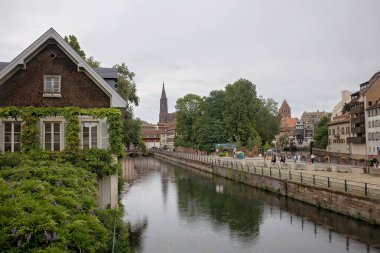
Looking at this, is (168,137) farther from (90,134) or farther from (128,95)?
(90,134)

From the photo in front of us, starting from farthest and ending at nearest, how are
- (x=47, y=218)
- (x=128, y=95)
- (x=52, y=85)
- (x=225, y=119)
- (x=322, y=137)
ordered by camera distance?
(x=322, y=137)
(x=225, y=119)
(x=128, y=95)
(x=52, y=85)
(x=47, y=218)

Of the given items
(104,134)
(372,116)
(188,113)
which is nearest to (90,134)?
(104,134)

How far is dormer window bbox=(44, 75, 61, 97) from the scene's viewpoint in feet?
60.2

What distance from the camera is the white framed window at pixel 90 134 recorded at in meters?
18.2

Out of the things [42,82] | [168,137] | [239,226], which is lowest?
[239,226]

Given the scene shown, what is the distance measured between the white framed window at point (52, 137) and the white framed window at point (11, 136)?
1.25 metres

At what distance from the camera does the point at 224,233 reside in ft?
68.4

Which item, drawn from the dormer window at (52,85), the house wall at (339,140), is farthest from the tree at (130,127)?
the house wall at (339,140)

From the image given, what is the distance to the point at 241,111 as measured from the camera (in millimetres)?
77312

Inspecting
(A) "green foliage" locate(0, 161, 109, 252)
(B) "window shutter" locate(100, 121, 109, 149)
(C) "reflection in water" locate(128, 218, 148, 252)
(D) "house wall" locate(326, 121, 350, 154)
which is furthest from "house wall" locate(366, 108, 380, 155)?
(A) "green foliage" locate(0, 161, 109, 252)

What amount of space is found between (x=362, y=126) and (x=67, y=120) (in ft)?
216

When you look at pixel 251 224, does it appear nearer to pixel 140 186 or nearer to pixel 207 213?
pixel 207 213

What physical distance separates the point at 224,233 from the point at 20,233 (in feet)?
49.9

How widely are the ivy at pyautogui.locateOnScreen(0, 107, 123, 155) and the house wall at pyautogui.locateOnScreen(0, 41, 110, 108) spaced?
49 cm
